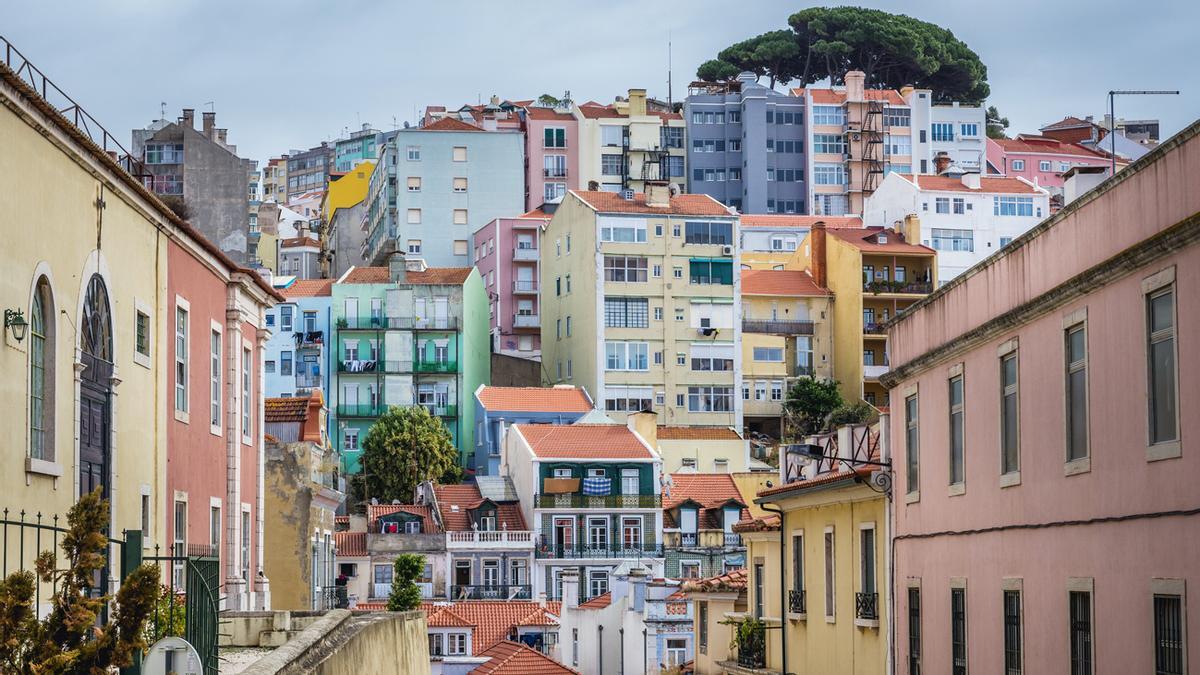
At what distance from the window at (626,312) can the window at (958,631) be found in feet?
243

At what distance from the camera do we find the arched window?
21656 mm

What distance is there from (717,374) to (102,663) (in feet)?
297

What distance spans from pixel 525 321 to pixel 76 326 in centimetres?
9116

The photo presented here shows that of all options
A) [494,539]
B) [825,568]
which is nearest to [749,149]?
[494,539]

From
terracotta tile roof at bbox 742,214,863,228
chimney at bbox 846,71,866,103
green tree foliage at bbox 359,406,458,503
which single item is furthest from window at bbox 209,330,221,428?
chimney at bbox 846,71,866,103

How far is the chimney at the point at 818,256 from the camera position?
115m

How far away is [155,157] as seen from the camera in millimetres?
100938

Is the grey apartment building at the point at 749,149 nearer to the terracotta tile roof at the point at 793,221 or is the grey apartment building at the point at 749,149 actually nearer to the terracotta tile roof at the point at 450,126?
the terracotta tile roof at the point at 793,221

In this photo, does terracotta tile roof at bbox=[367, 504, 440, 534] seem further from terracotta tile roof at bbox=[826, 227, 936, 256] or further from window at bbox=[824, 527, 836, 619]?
window at bbox=[824, 527, 836, 619]

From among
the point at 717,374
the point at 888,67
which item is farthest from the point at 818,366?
the point at 888,67

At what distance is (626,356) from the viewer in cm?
10075

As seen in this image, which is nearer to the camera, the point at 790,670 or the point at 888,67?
the point at 790,670

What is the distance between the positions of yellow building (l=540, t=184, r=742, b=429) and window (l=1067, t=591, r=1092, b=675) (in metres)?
78.2

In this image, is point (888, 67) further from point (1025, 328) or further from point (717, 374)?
point (1025, 328)
